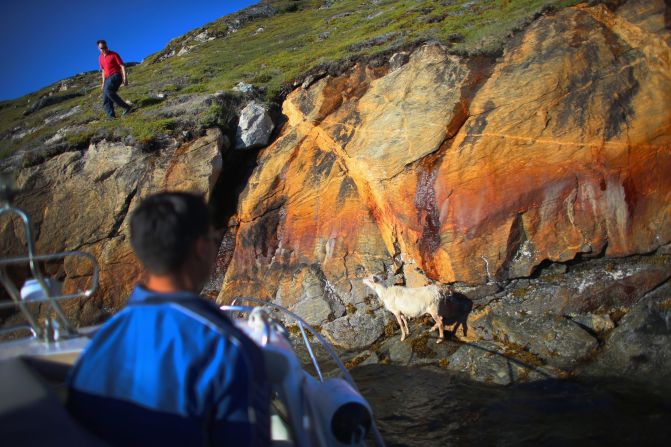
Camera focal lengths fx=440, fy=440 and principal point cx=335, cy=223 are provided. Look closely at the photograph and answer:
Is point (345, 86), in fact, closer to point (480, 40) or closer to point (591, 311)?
point (480, 40)

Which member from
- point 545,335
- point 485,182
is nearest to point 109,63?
point 485,182

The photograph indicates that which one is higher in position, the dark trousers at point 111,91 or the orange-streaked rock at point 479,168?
the dark trousers at point 111,91

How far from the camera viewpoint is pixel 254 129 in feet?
44.2

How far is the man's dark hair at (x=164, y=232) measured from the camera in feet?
7.32

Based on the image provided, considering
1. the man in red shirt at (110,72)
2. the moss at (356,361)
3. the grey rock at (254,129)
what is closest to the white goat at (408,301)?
the moss at (356,361)

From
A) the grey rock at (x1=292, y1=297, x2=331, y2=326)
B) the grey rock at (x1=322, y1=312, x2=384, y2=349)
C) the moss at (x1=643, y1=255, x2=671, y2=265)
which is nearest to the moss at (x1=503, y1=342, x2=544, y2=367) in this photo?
the moss at (x1=643, y1=255, x2=671, y2=265)

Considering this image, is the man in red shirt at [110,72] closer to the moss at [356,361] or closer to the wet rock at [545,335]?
the moss at [356,361]

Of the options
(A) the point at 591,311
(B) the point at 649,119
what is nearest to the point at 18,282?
(A) the point at 591,311

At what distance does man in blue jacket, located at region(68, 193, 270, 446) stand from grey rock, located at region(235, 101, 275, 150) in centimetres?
1162

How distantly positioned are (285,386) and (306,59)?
15534mm

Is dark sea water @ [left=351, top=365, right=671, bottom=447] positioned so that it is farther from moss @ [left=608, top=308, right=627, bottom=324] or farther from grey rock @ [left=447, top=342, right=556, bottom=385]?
moss @ [left=608, top=308, right=627, bottom=324]

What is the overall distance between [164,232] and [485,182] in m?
8.52

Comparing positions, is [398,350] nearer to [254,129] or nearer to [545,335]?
[545,335]

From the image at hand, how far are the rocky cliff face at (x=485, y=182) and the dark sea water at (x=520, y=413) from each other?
44.0 inches
